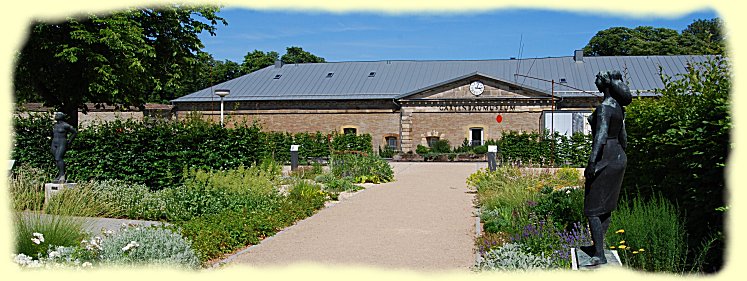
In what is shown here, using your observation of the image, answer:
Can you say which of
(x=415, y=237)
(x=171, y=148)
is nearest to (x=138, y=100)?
(x=171, y=148)

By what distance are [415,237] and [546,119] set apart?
2442 centimetres

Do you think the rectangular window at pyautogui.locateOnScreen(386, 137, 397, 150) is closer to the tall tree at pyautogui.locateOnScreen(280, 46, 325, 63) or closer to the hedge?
the hedge

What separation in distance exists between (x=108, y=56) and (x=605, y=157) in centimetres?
1583

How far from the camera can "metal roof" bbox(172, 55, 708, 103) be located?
35.2 metres

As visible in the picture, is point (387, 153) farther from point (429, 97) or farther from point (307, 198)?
point (307, 198)

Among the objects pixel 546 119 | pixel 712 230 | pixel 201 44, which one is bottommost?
A: pixel 712 230

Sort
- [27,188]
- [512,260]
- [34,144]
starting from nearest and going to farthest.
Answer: [512,260], [27,188], [34,144]

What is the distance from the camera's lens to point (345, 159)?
19.5 m

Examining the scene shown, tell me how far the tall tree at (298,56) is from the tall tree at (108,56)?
127 ft

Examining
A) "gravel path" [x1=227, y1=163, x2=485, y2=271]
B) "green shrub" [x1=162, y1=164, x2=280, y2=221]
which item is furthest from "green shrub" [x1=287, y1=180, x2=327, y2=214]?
"green shrub" [x1=162, y1=164, x2=280, y2=221]

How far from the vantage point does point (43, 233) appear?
21.9ft

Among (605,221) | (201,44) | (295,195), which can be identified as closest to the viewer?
(605,221)

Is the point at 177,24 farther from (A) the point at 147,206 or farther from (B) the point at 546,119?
(B) the point at 546,119

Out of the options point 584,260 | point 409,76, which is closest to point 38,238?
point 584,260
